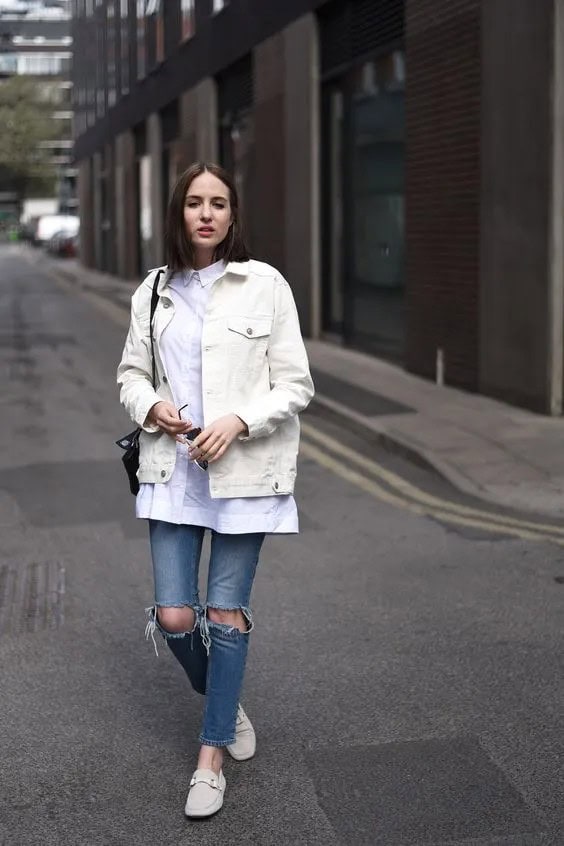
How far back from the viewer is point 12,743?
4348 mm

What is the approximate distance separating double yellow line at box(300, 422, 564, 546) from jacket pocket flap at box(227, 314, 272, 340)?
370 cm

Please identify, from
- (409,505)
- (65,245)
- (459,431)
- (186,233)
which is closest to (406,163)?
(459,431)

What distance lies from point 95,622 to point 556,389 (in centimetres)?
631

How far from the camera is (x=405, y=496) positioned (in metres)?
8.43

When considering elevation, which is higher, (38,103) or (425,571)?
(38,103)

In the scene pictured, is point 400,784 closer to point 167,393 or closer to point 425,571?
point 167,393

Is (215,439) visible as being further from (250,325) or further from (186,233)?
(186,233)

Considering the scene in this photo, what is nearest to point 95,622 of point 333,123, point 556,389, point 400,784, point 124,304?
point 400,784

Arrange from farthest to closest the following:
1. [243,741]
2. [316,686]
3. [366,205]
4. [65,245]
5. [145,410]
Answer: [65,245] → [366,205] → [316,686] → [243,741] → [145,410]

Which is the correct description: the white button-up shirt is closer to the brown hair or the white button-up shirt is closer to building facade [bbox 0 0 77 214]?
the brown hair

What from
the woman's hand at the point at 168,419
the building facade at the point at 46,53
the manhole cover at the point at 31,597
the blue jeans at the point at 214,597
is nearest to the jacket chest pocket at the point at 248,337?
the woman's hand at the point at 168,419

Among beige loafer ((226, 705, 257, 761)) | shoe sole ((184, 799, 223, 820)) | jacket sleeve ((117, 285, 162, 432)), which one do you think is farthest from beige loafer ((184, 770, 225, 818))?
jacket sleeve ((117, 285, 162, 432))

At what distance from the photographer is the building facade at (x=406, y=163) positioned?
36.8 ft

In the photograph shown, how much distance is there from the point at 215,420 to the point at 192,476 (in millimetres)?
210
